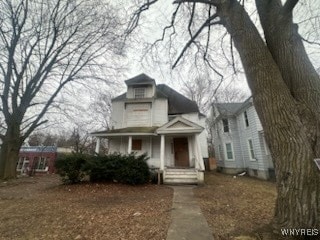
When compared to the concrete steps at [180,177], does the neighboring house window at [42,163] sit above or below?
above

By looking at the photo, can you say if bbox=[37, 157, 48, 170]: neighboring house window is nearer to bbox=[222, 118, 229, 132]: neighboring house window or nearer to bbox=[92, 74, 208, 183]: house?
bbox=[92, 74, 208, 183]: house

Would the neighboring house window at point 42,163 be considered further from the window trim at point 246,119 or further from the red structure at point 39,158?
the window trim at point 246,119

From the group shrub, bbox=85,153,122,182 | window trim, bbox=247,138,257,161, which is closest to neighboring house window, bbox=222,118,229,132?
window trim, bbox=247,138,257,161

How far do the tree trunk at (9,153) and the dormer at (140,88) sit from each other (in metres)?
8.36

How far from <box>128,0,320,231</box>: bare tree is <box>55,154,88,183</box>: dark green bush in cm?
894

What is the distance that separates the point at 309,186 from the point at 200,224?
2.36m

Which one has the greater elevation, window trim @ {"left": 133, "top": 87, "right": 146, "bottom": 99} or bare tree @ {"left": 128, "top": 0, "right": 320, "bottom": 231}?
window trim @ {"left": 133, "top": 87, "right": 146, "bottom": 99}

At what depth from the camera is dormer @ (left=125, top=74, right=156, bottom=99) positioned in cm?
1557

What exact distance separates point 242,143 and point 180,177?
9.49 meters

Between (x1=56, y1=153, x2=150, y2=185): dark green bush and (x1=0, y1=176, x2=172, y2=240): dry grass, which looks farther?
(x1=56, y1=153, x2=150, y2=185): dark green bush

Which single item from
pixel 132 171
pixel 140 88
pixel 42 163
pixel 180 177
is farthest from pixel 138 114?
pixel 42 163

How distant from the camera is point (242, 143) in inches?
688

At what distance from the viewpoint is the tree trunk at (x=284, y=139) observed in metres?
2.62

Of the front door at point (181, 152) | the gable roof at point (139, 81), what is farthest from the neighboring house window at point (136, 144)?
the gable roof at point (139, 81)
